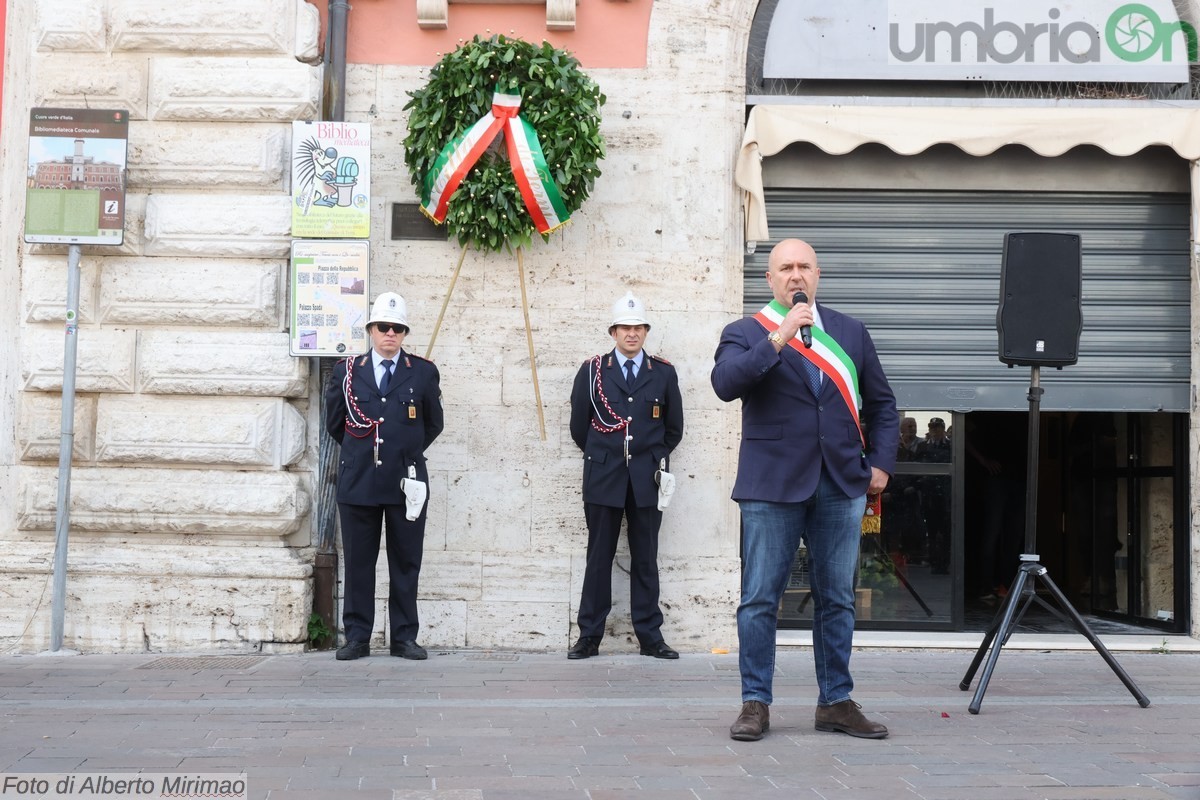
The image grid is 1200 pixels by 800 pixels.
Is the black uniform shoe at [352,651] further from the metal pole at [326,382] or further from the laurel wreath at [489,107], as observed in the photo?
the laurel wreath at [489,107]

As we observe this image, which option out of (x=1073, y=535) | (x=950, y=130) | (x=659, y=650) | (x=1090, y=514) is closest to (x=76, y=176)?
(x=659, y=650)

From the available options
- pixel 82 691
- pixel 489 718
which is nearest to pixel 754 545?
pixel 489 718

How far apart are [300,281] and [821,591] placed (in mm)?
3915

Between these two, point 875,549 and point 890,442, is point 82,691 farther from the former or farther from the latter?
point 875,549

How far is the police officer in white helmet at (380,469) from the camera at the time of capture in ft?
25.3

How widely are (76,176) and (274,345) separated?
58.7 inches

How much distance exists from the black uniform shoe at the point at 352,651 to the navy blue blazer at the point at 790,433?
9.87 feet

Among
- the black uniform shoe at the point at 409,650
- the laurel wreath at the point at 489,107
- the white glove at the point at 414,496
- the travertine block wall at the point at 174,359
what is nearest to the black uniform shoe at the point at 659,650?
the black uniform shoe at the point at 409,650

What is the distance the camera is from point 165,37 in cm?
821

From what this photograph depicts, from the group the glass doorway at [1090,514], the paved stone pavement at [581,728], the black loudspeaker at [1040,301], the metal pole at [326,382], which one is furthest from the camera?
the glass doorway at [1090,514]

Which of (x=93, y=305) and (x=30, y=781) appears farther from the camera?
(x=93, y=305)

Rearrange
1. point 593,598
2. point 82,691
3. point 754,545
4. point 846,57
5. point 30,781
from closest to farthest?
point 30,781 < point 754,545 < point 82,691 < point 593,598 < point 846,57

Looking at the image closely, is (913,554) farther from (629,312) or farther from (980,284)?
(629,312)

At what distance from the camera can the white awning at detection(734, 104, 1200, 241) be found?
8391 millimetres
